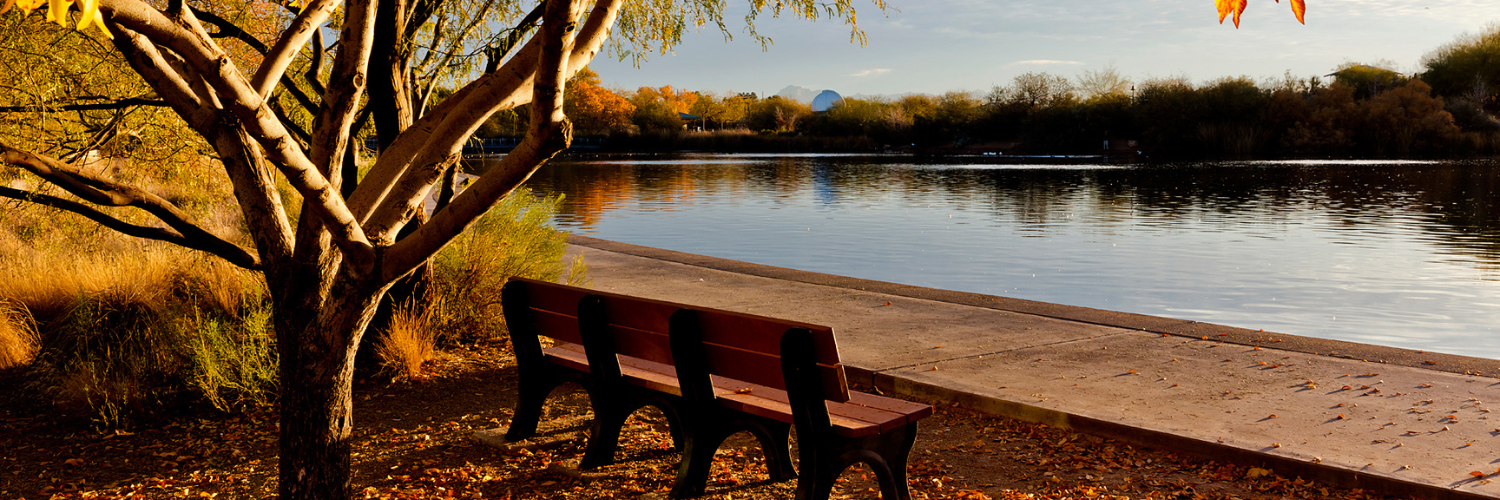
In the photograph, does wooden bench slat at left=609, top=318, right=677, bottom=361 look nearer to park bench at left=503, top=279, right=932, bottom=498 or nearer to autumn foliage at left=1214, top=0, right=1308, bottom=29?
park bench at left=503, top=279, right=932, bottom=498

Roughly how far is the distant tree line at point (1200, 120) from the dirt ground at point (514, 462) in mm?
40056

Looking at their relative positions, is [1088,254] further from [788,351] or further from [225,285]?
[788,351]

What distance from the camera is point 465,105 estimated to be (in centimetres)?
373

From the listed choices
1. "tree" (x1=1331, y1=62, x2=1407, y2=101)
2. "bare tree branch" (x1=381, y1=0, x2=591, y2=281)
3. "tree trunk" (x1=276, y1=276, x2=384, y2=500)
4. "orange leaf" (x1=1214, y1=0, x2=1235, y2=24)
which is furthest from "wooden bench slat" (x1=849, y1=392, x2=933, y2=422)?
"tree" (x1=1331, y1=62, x2=1407, y2=101)

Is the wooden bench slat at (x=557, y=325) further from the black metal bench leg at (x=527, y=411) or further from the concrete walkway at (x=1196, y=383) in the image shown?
the concrete walkway at (x=1196, y=383)

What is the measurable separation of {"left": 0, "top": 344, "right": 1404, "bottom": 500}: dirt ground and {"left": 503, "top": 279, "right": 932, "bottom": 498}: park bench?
206 millimetres

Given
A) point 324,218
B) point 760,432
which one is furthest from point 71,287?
point 760,432

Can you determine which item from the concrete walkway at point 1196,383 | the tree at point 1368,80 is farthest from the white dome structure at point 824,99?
the concrete walkway at point 1196,383

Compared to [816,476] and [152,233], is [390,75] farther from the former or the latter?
[816,476]

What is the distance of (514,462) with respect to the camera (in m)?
4.89

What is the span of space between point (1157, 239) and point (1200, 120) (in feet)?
179

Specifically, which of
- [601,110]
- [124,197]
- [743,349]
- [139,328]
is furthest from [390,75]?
[601,110]

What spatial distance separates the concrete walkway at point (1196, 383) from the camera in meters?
4.69

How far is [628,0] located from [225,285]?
11.7 ft
